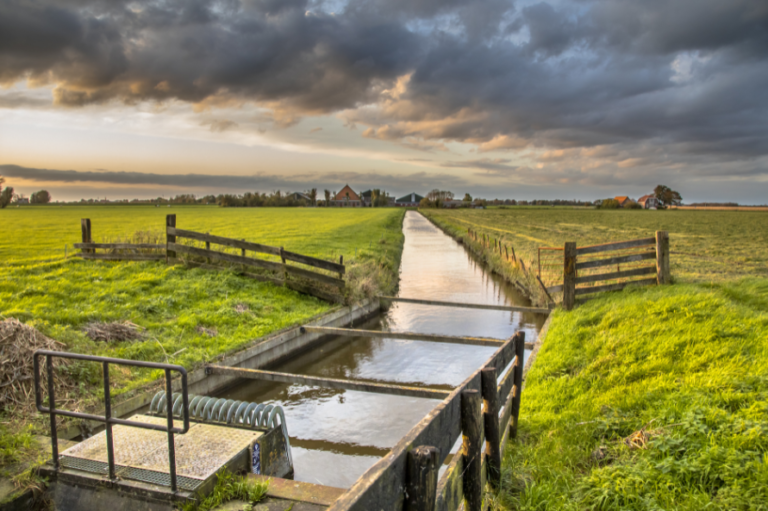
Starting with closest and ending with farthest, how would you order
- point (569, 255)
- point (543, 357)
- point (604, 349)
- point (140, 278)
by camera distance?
point (604, 349) < point (543, 357) < point (569, 255) < point (140, 278)

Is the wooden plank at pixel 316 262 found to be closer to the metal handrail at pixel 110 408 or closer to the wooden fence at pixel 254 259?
the wooden fence at pixel 254 259

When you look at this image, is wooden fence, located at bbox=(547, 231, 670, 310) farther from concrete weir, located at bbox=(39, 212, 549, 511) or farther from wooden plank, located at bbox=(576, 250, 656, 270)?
concrete weir, located at bbox=(39, 212, 549, 511)

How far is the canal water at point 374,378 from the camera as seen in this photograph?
6.67m

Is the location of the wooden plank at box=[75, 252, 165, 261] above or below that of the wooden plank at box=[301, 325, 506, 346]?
above

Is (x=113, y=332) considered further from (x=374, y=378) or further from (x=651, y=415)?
(x=651, y=415)

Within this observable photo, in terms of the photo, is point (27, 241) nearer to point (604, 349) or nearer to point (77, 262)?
point (77, 262)

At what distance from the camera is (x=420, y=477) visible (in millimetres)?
2318

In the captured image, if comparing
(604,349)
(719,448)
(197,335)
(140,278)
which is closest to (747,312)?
(604,349)

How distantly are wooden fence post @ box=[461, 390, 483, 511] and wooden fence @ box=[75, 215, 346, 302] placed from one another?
32.2 feet

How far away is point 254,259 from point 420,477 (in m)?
12.1

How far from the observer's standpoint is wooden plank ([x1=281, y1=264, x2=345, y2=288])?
13.0 meters

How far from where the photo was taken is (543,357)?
824 centimetres

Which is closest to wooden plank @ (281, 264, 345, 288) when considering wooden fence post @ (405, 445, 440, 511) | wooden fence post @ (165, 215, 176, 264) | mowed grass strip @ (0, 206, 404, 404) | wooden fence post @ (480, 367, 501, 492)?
mowed grass strip @ (0, 206, 404, 404)

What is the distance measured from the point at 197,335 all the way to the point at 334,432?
3.99 m
